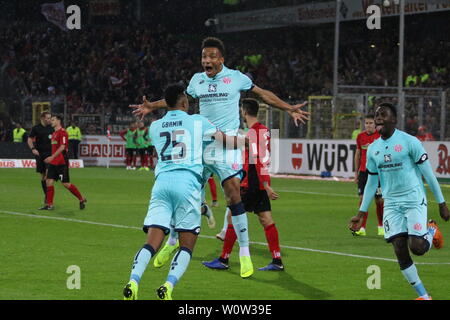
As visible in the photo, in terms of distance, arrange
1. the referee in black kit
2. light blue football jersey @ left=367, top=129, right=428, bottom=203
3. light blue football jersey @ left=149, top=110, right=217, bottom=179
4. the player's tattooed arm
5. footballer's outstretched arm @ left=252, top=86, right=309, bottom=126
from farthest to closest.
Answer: the referee in black kit → the player's tattooed arm → footballer's outstretched arm @ left=252, top=86, right=309, bottom=126 → light blue football jersey @ left=367, top=129, right=428, bottom=203 → light blue football jersey @ left=149, top=110, right=217, bottom=179

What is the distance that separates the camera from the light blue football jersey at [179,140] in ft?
30.4

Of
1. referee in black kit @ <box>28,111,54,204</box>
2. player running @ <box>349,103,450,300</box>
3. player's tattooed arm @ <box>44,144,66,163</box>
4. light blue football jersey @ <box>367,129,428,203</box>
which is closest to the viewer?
player running @ <box>349,103,450,300</box>

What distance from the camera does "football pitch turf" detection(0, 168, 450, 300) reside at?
1032 cm

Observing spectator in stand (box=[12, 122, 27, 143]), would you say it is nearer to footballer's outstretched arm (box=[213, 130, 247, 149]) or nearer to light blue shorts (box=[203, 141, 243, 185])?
light blue shorts (box=[203, 141, 243, 185])

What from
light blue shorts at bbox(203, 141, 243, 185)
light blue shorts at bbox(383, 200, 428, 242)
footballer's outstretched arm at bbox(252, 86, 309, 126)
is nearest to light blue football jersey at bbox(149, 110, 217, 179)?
light blue shorts at bbox(383, 200, 428, 242)

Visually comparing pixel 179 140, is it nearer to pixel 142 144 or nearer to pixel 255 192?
pixel 255 192

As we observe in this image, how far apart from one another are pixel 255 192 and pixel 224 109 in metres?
1.30

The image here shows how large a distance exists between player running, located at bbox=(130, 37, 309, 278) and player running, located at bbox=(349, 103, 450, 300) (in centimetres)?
179

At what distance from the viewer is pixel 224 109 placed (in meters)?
11.9

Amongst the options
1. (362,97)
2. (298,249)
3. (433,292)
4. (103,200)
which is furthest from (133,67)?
(433,292)

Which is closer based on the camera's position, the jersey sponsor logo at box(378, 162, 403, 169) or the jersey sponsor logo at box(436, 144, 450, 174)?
the jersey sponsor logo at box(378, 162, 403, 169)

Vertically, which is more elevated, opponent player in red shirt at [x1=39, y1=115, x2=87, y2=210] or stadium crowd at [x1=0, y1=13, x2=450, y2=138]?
stadium crowd at [x1=0, y1=13, x2=450, y2=138]

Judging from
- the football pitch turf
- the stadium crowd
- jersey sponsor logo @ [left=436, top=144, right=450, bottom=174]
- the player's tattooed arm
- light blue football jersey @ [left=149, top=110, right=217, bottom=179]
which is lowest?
the football pitch turf

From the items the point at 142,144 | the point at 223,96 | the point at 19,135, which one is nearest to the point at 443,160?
the point at 142,144
